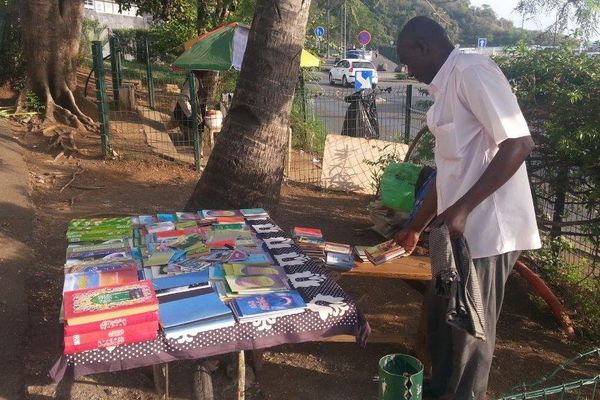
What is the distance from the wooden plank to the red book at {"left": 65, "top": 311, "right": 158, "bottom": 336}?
1439 millimetres

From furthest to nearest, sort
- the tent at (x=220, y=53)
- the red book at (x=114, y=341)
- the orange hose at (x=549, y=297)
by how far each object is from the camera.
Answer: the tent at (x=220, y=53) < the orange hose at (x=549, y=297) < the red book at (x=114, y=341)

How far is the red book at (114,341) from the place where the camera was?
204 cm

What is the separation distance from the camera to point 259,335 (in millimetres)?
2285

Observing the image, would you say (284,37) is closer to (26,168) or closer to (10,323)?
(10,323)

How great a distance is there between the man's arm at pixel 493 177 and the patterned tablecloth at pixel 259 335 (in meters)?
0.59

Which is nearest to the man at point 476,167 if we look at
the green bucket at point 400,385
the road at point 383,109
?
the green bucket at point 400,385

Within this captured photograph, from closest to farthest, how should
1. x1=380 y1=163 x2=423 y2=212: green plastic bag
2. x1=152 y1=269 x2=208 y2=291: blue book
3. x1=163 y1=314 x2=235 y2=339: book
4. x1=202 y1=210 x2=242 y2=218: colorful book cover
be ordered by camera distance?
x1=163 y1=314 x2=235 y2=339: book, x1=152 y1=269 x2=208 y2=291: blue book, x1=202 y1=210 x2=242 y2=218: colorful book cover, x1=380 y1=163 x2=423 y2=212: green plastic bag

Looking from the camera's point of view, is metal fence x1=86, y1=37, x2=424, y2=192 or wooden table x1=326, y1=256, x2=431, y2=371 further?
metal fence x1=86, y1=37, x2=424, y2=192

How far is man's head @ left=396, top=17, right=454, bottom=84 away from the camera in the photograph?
2.65 meters

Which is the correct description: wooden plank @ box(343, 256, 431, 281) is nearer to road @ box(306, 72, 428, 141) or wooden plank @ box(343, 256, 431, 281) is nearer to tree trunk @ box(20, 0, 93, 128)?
road @ box(306, 72, 428, 141)

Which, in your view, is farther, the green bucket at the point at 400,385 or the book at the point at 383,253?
the book at the point at 383,253

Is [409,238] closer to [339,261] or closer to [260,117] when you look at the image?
[339,261]

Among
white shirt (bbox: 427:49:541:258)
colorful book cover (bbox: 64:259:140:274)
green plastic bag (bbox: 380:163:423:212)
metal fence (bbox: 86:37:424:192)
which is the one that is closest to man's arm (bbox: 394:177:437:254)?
white shirt (bbox: 427:49:541:258)

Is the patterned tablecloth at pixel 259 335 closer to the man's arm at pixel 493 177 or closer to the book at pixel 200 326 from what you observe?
the book at pixel 200 326
